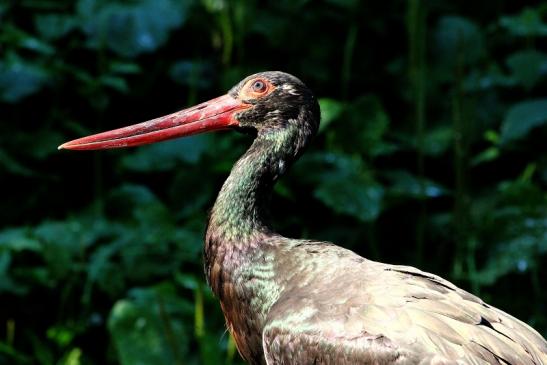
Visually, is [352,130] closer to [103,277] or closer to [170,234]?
[170,234]

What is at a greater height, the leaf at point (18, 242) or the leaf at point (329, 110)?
the leaf at point (329, 110)

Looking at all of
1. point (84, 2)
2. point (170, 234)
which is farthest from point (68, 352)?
point (84, 2)

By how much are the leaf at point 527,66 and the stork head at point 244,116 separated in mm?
3105

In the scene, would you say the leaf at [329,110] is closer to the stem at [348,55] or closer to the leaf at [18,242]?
the stem at [348,55]

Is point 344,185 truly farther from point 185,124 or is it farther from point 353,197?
point 185,124

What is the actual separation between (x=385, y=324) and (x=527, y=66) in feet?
12.9

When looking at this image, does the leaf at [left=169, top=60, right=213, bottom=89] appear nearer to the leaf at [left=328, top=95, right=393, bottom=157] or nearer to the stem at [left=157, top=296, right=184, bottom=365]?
the leaf at [left=328, top=95, right=393, bottom=157]

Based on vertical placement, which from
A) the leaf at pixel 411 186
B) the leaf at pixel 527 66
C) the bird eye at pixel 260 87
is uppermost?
the bird eye at pixel 260 87

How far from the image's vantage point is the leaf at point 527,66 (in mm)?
7219

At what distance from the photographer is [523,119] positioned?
23.0ft

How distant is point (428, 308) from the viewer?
383 centimetres

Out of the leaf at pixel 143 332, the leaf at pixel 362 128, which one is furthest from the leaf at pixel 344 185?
the leaf at pixel 143 332

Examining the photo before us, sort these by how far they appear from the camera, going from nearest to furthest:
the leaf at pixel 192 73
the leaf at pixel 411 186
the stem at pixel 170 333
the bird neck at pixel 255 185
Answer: the bird neck at pixel 255 185, the stem at pixel 170 333, the leaf at pixel 411 186, the leaf at pixel 192 73

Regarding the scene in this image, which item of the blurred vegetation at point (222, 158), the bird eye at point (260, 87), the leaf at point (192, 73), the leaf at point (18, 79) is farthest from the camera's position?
the leaf at point (192, 73)
